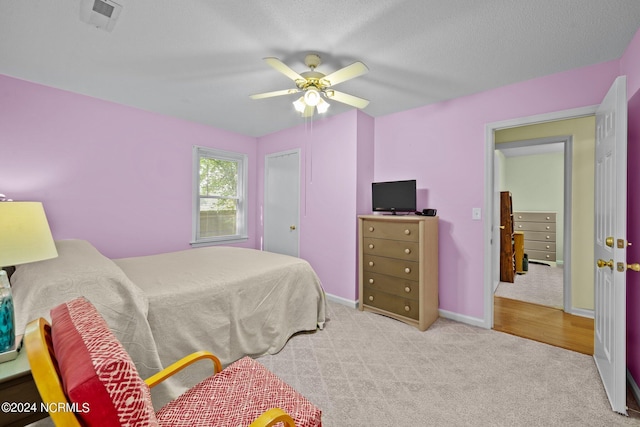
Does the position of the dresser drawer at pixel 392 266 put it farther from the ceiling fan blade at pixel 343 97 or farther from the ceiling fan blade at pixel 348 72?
the ceiling fan blade at pixel 348 72

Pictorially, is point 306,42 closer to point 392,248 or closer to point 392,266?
point 392,248

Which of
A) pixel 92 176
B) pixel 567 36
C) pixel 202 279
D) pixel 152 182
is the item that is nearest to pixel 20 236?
pixel 202 279

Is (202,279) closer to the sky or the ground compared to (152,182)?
closer to the ground

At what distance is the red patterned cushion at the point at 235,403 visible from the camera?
106 centimetres

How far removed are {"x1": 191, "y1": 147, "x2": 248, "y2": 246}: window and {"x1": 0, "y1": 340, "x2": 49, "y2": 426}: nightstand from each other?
9.96 ft

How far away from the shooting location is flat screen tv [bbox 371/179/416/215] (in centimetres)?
310

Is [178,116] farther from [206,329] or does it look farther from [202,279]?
[206,329]

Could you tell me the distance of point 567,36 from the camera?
6.20ft

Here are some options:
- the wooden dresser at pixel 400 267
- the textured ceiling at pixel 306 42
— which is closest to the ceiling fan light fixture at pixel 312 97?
the textured ceiling at pixel 306 42

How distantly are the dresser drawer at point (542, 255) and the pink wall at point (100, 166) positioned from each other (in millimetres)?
6945

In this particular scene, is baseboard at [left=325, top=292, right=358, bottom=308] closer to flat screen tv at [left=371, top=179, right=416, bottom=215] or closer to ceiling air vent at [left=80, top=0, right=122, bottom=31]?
flat screen tv at [left=371, top=179, right=416, bottom=215]

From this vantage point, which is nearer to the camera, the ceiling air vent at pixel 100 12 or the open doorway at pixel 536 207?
the ceiling air vent at pixel 100 12

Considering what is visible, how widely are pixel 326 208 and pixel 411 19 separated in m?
2.35

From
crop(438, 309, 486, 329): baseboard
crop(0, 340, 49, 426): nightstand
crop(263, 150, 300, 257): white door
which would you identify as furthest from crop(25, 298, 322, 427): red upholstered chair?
crop(263, 150, 300, 257): white door
